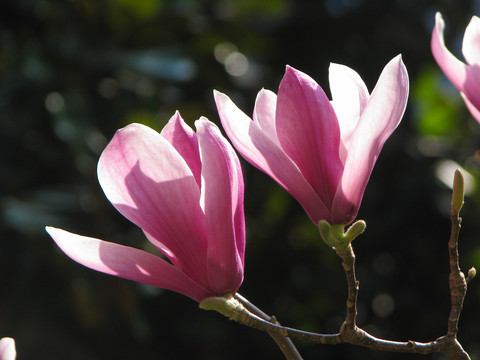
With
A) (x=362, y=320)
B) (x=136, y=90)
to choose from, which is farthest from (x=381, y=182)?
(x=136, y=90)

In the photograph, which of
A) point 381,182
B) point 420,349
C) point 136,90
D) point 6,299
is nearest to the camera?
point 420,349

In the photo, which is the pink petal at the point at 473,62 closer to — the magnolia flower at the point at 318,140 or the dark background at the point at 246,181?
the magnolia flower at the point at 318,140

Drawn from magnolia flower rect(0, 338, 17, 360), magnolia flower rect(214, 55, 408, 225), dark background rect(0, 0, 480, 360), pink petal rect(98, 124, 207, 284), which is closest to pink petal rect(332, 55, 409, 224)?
magnolia flower rect(214, 55, 408, 225)

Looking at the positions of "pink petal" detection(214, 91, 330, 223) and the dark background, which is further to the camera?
the dark background

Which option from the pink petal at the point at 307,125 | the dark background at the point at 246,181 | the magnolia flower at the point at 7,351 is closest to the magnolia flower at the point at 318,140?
the pink petal at the point at 307,125

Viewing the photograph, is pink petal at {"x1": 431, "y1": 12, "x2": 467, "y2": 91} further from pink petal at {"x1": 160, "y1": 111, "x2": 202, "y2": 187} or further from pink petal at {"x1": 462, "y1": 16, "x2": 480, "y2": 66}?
pink petal at {"x1": 160, "y1": 111, "x2": 202, "y2": 187}

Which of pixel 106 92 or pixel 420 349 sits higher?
pixel 420 349

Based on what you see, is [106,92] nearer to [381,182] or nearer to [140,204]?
[381,182]
